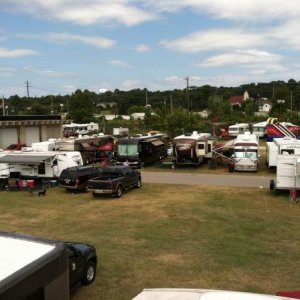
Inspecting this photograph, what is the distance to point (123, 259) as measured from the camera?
47.2 feet

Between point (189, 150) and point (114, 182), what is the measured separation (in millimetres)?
13203

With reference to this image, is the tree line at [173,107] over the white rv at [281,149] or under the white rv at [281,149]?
over

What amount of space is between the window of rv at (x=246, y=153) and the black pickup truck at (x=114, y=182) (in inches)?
411

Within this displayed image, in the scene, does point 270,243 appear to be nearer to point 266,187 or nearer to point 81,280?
point 81,280

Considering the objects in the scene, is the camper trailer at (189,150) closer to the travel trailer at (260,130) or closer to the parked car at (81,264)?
the parked car at (81,264)

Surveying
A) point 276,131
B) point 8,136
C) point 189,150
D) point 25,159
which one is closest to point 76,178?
point 25,159

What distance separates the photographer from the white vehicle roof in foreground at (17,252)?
4.78 meters

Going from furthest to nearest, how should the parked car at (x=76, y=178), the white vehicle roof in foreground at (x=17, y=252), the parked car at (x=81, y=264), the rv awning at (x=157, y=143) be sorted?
the rv awning at (x=157, y=143) → the parked car at (x=76, y=178) → the parked car at (x=81, y=264) → the white vehicle roof in foreground at (x=17, y=252)

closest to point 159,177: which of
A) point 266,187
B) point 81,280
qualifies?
point 266,187

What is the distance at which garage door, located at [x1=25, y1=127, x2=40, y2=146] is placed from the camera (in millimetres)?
62000

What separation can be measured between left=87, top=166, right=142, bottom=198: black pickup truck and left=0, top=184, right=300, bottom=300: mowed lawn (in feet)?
1.74

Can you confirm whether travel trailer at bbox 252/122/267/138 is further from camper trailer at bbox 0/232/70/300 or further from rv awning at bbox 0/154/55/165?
camper trailer at bbox 0/232/70/300

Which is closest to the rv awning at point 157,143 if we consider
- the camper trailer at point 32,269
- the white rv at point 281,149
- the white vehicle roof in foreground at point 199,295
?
the white rv at point 281,149

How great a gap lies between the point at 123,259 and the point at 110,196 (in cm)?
1082
